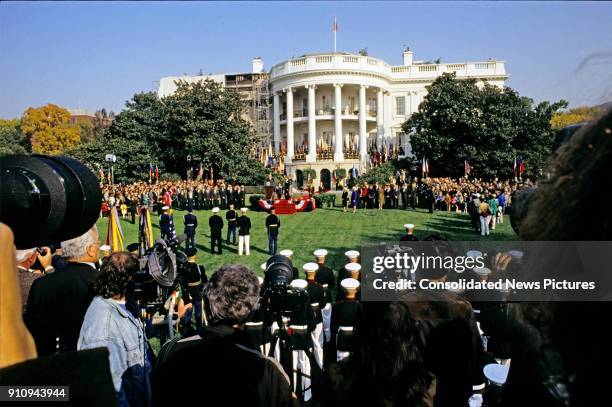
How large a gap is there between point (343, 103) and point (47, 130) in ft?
138

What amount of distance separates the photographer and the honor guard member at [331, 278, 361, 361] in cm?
335

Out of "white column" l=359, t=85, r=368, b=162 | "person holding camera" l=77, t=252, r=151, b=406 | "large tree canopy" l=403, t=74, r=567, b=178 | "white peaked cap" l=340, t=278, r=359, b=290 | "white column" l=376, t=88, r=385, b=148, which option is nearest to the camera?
"person holding camera" l=77, t=252, r=151, b=406


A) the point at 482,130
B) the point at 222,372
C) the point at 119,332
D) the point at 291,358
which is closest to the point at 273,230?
the point at 291,358

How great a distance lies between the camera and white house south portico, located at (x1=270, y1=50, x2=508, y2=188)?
47.5 metres

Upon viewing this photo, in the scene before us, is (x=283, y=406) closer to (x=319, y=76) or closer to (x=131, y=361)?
(x=131, y=361)

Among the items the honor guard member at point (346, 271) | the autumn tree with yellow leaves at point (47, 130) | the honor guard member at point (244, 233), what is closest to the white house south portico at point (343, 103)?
the honor guard member at point (244, 233)

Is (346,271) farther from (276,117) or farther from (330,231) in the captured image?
(276,117)

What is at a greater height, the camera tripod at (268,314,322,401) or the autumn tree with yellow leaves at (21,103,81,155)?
the autumn tree with yellow leaves at (21,103,81,155)

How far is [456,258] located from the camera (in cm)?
671

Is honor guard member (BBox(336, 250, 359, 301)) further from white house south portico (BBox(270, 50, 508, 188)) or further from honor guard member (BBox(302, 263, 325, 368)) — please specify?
white house south portico (BBox(270, 50, 508, 188))

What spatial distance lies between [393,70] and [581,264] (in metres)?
55.7

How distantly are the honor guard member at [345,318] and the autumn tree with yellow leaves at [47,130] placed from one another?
216 feet

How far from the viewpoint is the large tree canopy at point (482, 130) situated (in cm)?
3434

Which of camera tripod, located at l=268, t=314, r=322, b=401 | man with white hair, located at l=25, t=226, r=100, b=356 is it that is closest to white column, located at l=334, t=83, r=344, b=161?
camera tripod, located at l=268, t=314, r=322, b=401
